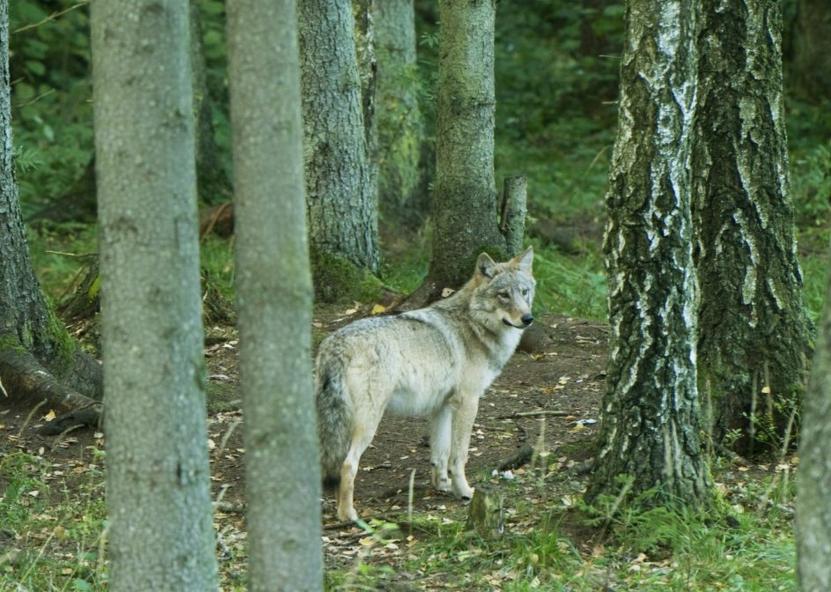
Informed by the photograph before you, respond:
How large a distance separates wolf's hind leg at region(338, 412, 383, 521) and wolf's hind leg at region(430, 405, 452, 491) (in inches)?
28.6

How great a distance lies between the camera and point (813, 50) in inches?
792

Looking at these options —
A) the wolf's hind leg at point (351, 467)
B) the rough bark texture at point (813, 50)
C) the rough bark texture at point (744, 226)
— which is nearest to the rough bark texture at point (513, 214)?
the rough bark texture at point (744, 226)

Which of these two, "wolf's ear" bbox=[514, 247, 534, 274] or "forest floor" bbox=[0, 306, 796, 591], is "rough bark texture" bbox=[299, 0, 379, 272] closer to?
"forest floor" bbox=[0, 306, 796, 591]

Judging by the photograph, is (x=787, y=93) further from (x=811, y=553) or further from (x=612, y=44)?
(x=811, y=553)

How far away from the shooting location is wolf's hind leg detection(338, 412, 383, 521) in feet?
24.1

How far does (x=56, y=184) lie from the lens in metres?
18.3

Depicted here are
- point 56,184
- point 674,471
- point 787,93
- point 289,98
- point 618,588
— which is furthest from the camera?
point 787,93

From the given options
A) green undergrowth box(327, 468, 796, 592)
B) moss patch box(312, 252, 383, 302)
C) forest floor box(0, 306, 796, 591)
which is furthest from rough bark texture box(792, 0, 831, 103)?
green undergrowth box(327, 468, 796, 592)

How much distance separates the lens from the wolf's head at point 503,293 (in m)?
8.42

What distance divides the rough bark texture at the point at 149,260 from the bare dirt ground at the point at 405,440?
2004mm

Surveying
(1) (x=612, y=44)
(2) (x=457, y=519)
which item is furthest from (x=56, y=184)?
(2) (x=457, y=519)

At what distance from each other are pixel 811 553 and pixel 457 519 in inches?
132

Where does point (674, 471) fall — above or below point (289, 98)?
below

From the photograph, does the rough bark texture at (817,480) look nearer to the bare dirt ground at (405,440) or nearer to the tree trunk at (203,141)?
the bare dirt ground at (405,440)
